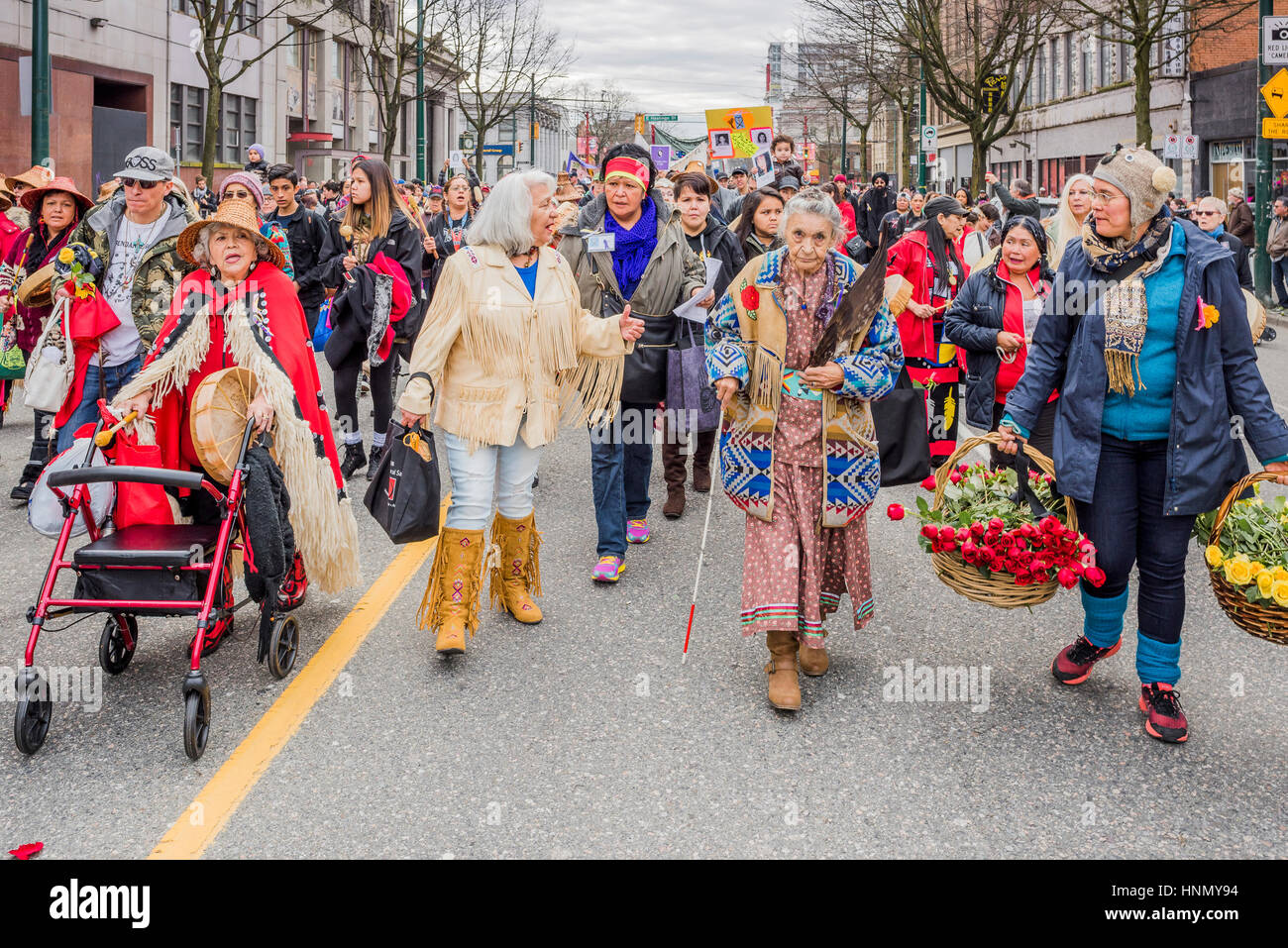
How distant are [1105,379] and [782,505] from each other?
125cm

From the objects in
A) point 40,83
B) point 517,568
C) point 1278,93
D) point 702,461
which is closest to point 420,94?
point 40,83

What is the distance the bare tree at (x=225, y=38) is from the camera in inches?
1049

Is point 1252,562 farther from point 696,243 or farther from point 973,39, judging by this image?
point 973,39

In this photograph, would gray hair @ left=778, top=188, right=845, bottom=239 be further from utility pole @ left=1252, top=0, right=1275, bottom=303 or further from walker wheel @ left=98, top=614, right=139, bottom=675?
utility pole @ left=1252, top=0, right=1275, bottom=303

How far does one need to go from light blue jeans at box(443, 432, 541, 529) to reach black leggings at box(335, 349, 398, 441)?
11.6ft

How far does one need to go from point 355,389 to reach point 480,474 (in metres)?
3.97

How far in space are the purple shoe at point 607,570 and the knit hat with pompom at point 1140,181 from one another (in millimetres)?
3095

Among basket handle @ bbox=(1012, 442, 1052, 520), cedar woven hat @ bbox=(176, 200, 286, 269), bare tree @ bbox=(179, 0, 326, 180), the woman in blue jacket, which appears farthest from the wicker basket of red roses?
bare tree @ bbox=(179, 0, 326, 180)

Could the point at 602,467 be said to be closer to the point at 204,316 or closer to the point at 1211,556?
the point at 204,316

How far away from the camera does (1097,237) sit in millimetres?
4535

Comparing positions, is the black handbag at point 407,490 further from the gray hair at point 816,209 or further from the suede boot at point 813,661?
the gray hair at point 816,209

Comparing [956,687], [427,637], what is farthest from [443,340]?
[956,687]

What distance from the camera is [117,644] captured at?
507 cm

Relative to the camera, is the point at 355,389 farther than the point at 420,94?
No
